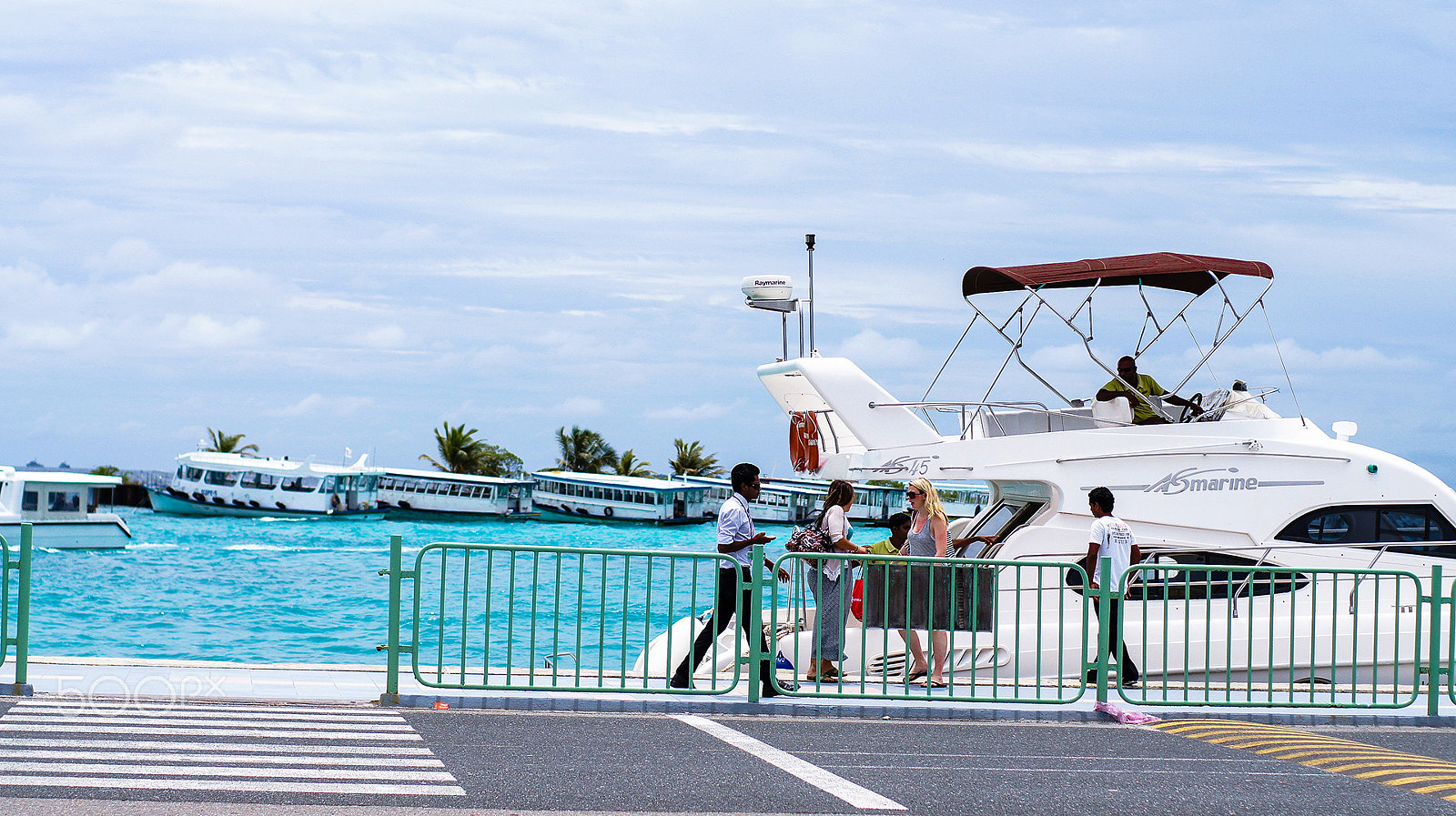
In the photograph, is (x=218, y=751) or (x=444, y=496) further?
(x=444, y=496)

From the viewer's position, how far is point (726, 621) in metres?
9.38

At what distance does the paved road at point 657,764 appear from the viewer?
6215 mm

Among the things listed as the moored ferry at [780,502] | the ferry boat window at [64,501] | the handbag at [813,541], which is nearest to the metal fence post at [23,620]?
the handbag at [813,541]

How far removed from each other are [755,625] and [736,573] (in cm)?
38

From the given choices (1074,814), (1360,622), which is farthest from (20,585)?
(1360,622)

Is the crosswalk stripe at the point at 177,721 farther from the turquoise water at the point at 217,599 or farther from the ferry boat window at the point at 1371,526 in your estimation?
the turquoise water at the point at 217,599

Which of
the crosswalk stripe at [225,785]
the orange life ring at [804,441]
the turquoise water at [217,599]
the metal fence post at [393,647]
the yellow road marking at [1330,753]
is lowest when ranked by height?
the turquoise water at [217,599]

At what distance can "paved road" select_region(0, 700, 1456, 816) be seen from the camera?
245 inches

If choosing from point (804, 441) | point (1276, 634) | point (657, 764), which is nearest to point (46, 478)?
point (804, 441)

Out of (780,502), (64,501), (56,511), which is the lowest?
(780,502)

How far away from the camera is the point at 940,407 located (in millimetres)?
13406

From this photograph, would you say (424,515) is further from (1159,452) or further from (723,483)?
(1159,452)

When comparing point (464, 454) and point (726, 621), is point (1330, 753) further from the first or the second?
point (464, 454)

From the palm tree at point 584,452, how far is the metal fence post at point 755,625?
108 m
